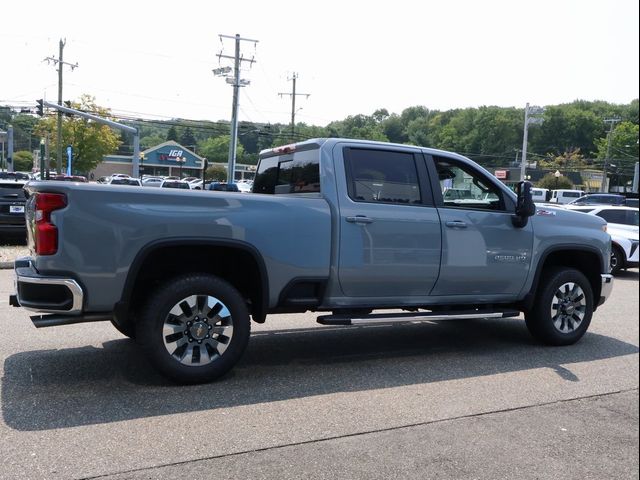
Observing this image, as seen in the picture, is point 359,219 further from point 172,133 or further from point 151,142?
point 151,142

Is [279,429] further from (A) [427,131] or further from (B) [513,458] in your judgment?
(A) [427,131]

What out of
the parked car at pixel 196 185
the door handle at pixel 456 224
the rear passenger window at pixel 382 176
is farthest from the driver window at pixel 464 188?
the parked car at pixel 196 185

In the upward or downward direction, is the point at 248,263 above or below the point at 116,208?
below

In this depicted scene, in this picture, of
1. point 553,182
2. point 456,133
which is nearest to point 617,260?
point 456,133

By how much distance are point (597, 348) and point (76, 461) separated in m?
5.35

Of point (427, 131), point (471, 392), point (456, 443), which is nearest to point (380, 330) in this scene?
point (471, 392)

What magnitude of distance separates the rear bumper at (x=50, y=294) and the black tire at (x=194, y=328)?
0.51m

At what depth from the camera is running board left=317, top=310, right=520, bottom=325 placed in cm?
504

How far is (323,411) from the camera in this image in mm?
4242

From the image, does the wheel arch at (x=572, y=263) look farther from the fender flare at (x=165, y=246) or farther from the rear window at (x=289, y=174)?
the fender flare at (x=165, y=246)

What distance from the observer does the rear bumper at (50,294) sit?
13.7ft

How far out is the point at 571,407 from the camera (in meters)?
4.46

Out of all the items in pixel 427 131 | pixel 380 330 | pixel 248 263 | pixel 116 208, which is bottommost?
pixel 380 330

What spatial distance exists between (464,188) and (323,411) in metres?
2.84
